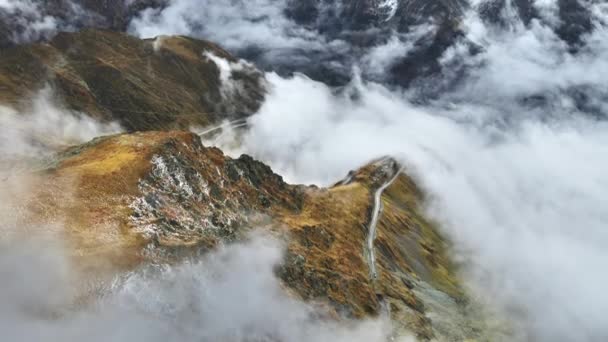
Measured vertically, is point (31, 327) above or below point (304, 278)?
below

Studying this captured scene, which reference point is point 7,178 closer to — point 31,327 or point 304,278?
point 31,327

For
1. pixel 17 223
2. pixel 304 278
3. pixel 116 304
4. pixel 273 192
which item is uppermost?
pixel 273 192

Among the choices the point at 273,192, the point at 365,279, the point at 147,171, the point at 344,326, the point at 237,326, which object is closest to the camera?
the point at 237,326

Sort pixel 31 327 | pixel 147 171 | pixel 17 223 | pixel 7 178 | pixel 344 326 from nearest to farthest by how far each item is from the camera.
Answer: pixel 31 327, pixel 17 223, pixel 7 178, pixel 147 171, pixel 344 326

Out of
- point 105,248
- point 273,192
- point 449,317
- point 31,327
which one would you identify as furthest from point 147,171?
point 449,317

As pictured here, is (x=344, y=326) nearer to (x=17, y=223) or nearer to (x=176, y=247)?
(x=176, y=247)

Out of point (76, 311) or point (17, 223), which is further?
point (17, 223)

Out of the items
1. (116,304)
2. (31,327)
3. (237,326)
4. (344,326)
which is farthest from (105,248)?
(344,326)
